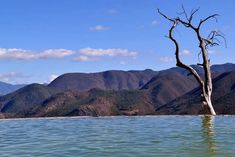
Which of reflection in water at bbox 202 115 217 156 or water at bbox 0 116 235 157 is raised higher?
water at bbox 0 116 235 157

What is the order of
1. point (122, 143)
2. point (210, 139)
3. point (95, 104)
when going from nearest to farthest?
point (122, 143) → point (210, 139) → point (95, 104)

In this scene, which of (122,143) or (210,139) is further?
(210,139)

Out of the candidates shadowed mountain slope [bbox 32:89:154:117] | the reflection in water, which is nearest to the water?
the reflection in water

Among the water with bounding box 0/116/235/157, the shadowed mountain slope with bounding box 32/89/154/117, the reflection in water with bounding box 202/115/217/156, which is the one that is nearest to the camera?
the water with bounding box 0/116/235/157

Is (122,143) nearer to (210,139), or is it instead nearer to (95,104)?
(210,139)

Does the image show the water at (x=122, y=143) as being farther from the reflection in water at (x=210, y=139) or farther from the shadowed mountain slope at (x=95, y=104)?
the shadowed mountain slope at (x=95, y=104)

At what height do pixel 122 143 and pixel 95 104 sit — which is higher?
pixel 122 143

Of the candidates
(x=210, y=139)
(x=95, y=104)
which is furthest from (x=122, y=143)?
(x=95, y=104)

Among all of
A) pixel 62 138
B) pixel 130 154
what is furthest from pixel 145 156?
pixel 62 138

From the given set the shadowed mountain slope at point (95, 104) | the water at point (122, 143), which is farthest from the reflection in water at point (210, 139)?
the shadowed mountain slope at point (95, 104)

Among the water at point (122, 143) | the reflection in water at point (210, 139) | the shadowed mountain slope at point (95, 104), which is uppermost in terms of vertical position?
the water at point (122, 143)

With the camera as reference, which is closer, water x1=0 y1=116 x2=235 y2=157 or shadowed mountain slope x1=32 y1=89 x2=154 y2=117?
water x1=0 y1=116 x2=235 y2=157

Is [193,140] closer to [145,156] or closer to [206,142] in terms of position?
[206,142]

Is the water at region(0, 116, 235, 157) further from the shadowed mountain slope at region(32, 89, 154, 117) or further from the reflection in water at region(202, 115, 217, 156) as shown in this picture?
the shadowed mountain slope at region(32, 89, 154, 117)
